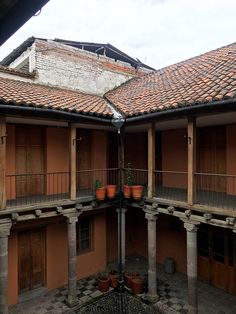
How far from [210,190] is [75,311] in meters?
6.07

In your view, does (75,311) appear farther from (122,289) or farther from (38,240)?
(38,240)

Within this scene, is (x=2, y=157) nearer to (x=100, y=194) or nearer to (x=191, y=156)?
(x=100, y=194)

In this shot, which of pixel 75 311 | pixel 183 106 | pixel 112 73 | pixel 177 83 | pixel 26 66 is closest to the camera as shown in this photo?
pixel 183 106

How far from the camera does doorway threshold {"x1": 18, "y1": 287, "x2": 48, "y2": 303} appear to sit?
886 cm

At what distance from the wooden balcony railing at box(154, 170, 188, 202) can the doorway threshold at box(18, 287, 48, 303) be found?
5237 mm

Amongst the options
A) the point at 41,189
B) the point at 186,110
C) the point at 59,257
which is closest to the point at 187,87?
the point at 186,110

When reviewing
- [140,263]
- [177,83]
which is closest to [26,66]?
[177,83]

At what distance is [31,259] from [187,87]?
795 centimetres

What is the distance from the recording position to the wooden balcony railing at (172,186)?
8.99m

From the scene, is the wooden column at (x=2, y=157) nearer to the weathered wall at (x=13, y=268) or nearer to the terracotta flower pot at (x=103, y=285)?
the weathered wall at (x=13, y=268)

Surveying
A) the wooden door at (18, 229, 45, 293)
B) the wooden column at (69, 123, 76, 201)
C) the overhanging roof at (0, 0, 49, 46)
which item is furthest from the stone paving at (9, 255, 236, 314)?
the overhanging roof at (0, 0, 49, 46)

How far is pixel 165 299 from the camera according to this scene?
28.9ft

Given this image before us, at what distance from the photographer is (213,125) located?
9.51 metres

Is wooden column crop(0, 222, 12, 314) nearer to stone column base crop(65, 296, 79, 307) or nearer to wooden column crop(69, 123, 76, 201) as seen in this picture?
stone column base crop(65, 296, 79, 307)
